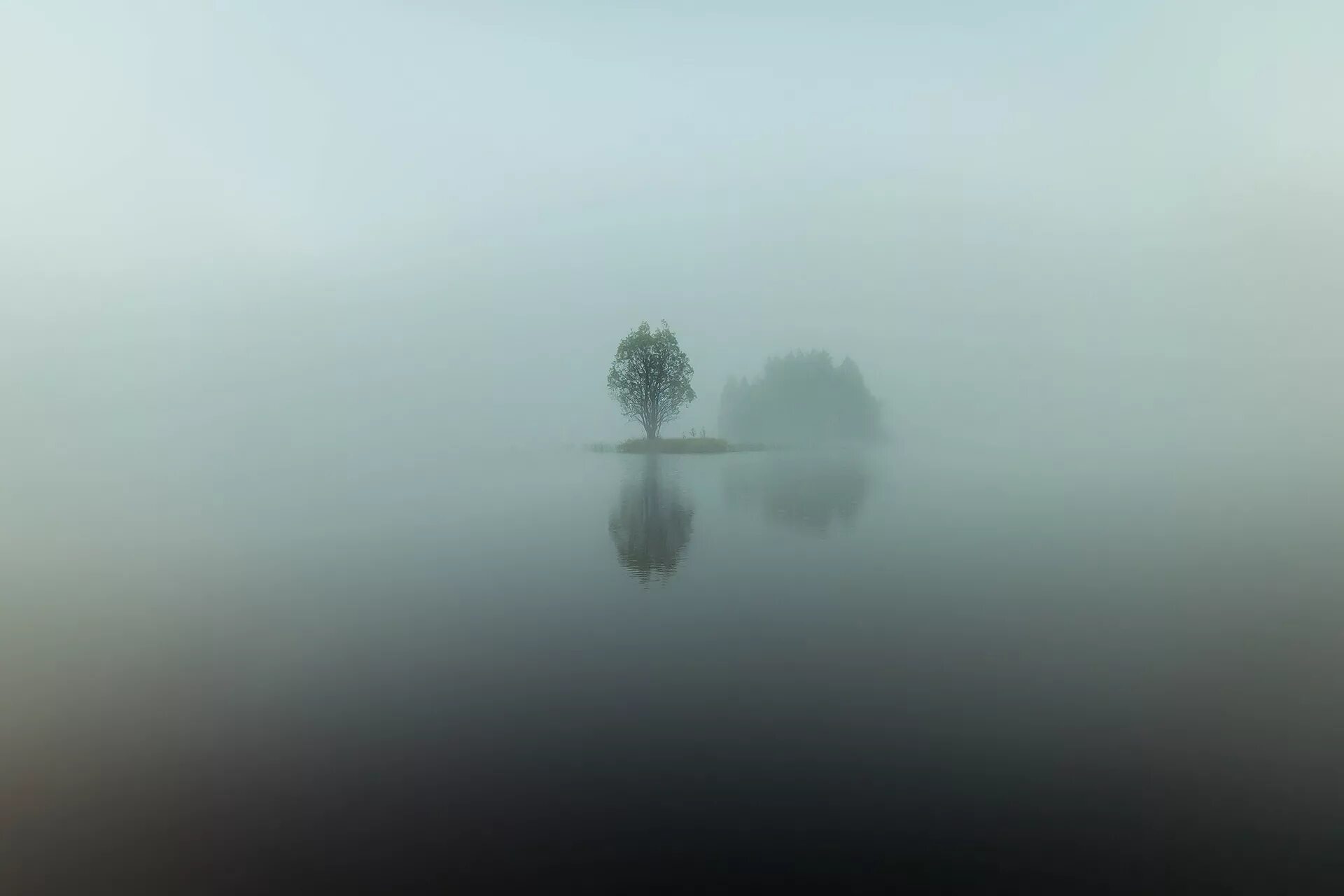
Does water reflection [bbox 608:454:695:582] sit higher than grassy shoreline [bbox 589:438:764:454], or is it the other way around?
grassy shoreline [bbox 589:438:764:454]

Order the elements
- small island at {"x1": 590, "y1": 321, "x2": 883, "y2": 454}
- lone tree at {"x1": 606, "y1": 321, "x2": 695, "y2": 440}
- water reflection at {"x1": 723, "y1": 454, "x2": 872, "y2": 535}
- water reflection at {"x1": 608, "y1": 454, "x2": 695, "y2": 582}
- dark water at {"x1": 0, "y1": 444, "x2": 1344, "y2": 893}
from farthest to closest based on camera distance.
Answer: small island at {"x1": 590, "y1": 321, "x2": 883, "y2": 454} → lone tree at {"x1": 606, "y1": 321, "x2": 695, "y2": 440} → water reflection at {"x1": 723, "y1": 454, "x2": 872, "y2": 535} → water reflection at {"x1": 608, "y1": 454, "x2": 695, "y2": 582} → dark water at {"x1": 0, "y1": 444, "x2": 1344, "y2": 893}

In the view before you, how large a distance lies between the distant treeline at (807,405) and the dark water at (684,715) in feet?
383

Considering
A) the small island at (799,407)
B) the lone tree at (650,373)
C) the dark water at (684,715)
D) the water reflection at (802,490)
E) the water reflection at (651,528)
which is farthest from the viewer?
the small island at (799,407)

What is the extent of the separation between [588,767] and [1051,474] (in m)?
67.6

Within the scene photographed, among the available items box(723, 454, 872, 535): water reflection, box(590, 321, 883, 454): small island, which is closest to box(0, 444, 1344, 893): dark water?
box(723, 454, 872, 535): water reflection

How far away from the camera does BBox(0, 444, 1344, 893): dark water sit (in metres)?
8.58

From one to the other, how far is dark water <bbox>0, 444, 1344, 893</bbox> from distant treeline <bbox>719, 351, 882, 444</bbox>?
11661 cm

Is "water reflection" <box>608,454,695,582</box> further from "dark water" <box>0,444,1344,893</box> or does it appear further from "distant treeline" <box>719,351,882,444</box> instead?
"distant treeline" <box>719,351,882,444</box>

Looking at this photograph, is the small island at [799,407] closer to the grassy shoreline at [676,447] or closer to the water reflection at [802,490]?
the grassy shoreline at [676,447]

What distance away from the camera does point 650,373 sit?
316 feet

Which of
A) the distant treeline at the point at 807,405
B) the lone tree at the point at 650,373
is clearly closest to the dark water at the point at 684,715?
the lone tree at the point at 650,373

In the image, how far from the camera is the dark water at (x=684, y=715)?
8578 mm

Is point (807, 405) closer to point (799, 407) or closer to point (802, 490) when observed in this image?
point (799, 407)

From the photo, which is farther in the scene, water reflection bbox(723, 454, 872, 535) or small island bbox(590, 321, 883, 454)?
small island bbox(590, 321, 883, 454)
